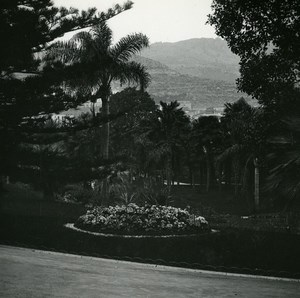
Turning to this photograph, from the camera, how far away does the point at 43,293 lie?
5.67 meters

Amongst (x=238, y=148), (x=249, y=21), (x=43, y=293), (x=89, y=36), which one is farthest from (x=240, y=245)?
(x=238, y=148)

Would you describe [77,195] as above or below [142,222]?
above

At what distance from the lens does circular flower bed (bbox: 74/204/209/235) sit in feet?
48.4

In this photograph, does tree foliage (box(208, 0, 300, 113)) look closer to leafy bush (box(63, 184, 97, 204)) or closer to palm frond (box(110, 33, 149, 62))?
palm frond (box(110, 33, 149, 62))

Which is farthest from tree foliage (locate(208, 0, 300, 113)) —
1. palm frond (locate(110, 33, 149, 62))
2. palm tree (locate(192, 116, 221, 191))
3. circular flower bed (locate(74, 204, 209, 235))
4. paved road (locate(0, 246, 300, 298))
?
palm tree (locate(192, 116, 221, 191))

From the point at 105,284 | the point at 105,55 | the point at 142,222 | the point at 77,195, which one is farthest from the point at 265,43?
the point at 77,195

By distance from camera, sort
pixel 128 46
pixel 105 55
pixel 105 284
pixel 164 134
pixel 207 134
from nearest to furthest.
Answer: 1. pixel 105 284
2. pixel 105 55
3. pixel 128 46
4. pixel 164 134
5. pixel 207 134

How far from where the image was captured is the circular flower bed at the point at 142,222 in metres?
14.8

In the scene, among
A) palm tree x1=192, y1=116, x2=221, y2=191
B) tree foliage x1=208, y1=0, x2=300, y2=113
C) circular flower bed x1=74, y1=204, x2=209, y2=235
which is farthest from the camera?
palm tree x1=192, y1=116, x2=221, y2=191

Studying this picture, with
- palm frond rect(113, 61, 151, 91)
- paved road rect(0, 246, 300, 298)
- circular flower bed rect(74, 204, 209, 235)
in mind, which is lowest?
paved road rect(0, 246, 300, 298)

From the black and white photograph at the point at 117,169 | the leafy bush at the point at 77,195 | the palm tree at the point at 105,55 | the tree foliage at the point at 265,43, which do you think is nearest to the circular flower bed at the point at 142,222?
the black and white photograph at the point at 117,169

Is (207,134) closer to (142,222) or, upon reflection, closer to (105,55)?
(105,55)

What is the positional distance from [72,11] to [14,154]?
5.45m

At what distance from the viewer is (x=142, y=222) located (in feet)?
49.2
